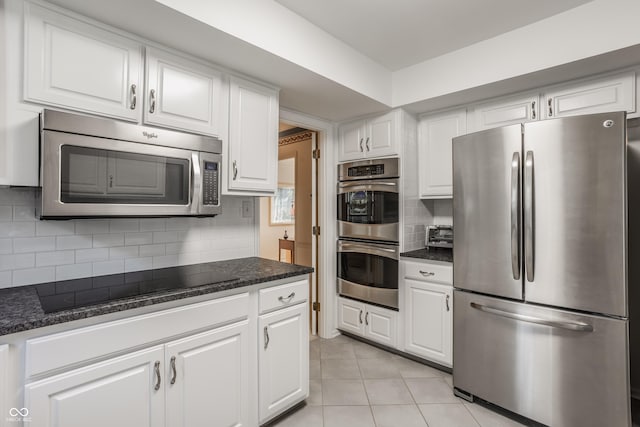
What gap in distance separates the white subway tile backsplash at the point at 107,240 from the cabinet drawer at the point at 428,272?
6.87 feet

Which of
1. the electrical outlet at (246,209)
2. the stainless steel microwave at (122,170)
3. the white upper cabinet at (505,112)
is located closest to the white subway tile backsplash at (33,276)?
the stainless steel microwave at (122,170)

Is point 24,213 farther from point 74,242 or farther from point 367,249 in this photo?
point 367,249

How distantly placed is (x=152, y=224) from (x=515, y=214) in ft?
7.05

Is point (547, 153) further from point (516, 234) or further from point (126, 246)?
point (126, 246)

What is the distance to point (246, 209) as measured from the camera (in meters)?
2.46

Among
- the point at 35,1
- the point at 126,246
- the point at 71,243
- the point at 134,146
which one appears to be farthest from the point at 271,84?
the point at 71,243

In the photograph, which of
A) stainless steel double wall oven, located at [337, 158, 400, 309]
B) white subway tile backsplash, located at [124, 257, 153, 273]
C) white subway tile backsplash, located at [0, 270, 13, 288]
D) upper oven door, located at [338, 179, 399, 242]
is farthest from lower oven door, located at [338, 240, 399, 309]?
white subway tile backsplash, located at [0, 270, 13, 288]

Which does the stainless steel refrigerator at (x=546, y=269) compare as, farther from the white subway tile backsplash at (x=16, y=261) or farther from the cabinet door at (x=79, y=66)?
the white subway tile backsplash at (x=16, y=261)

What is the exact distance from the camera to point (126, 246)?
1845mm

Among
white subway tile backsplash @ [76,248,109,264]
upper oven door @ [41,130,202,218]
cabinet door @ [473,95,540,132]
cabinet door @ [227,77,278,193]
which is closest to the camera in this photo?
upper oven door @ [41,130,202,218]

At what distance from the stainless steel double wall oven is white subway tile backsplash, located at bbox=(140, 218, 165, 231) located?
1670 millimetres

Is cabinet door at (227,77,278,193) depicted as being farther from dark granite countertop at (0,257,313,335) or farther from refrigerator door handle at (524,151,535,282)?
refrigerator door handle at (524,151,535,282)

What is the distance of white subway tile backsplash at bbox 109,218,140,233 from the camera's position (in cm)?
180

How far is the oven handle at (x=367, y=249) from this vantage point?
282cm
